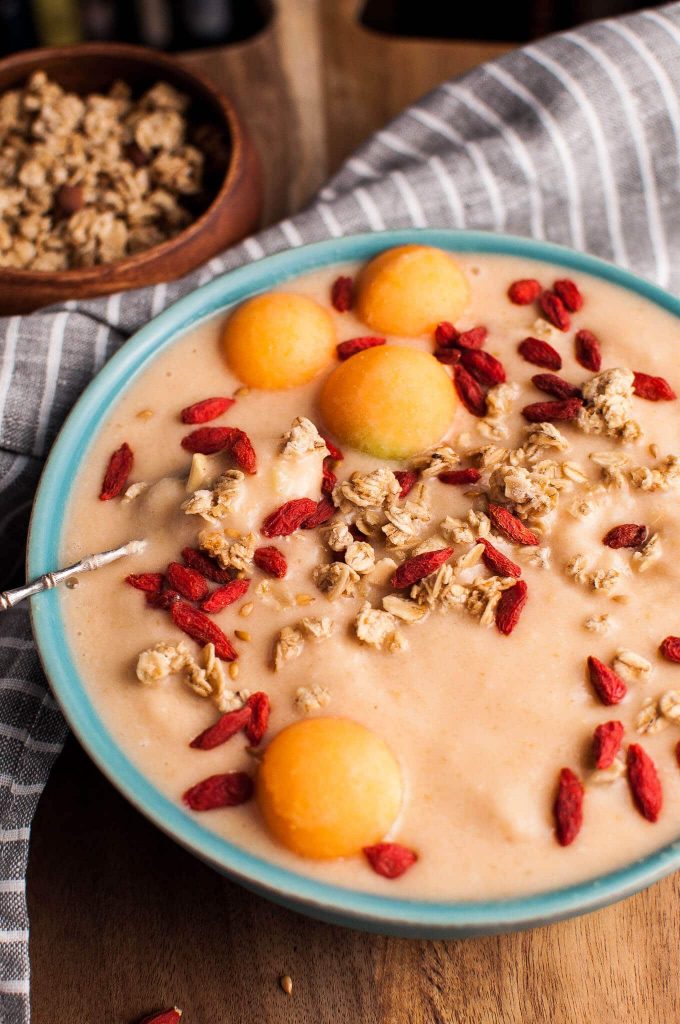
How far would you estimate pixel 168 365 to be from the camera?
5.36 ft

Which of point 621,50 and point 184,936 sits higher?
point 621,50

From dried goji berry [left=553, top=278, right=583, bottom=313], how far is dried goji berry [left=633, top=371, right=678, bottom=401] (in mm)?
173

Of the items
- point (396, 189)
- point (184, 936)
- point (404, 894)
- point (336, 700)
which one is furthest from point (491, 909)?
point (396, 189)

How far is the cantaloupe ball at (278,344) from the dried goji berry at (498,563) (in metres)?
0.41

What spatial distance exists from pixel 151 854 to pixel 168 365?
74cm

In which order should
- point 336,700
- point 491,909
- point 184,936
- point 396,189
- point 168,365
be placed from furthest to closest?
1. point 396,189
2. point 168,365
3. point 184,936
4. point 336,700
5. point 491,909

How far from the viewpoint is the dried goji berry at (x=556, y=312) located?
162 cm

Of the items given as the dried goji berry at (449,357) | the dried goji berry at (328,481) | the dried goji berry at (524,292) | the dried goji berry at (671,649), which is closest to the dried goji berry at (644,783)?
the dried goji berry at (671,649)

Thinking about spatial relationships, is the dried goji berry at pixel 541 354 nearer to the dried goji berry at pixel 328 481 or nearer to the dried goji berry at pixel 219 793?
the dried goji berry at pixel 328 481

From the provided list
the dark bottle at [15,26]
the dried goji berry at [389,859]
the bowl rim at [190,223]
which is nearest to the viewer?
the dried goji berry at [389,859]

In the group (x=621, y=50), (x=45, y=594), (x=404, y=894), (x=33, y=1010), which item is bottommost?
(x=33, y=1010)

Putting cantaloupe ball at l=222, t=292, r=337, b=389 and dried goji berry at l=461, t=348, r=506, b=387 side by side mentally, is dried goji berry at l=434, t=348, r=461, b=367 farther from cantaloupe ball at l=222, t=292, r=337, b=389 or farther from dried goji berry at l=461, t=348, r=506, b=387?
cantaloupe ball at l=222, t=292, r=337, b=389

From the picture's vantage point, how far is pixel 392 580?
55.1 inches

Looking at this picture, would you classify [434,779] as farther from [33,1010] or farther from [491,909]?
[33,1010]
